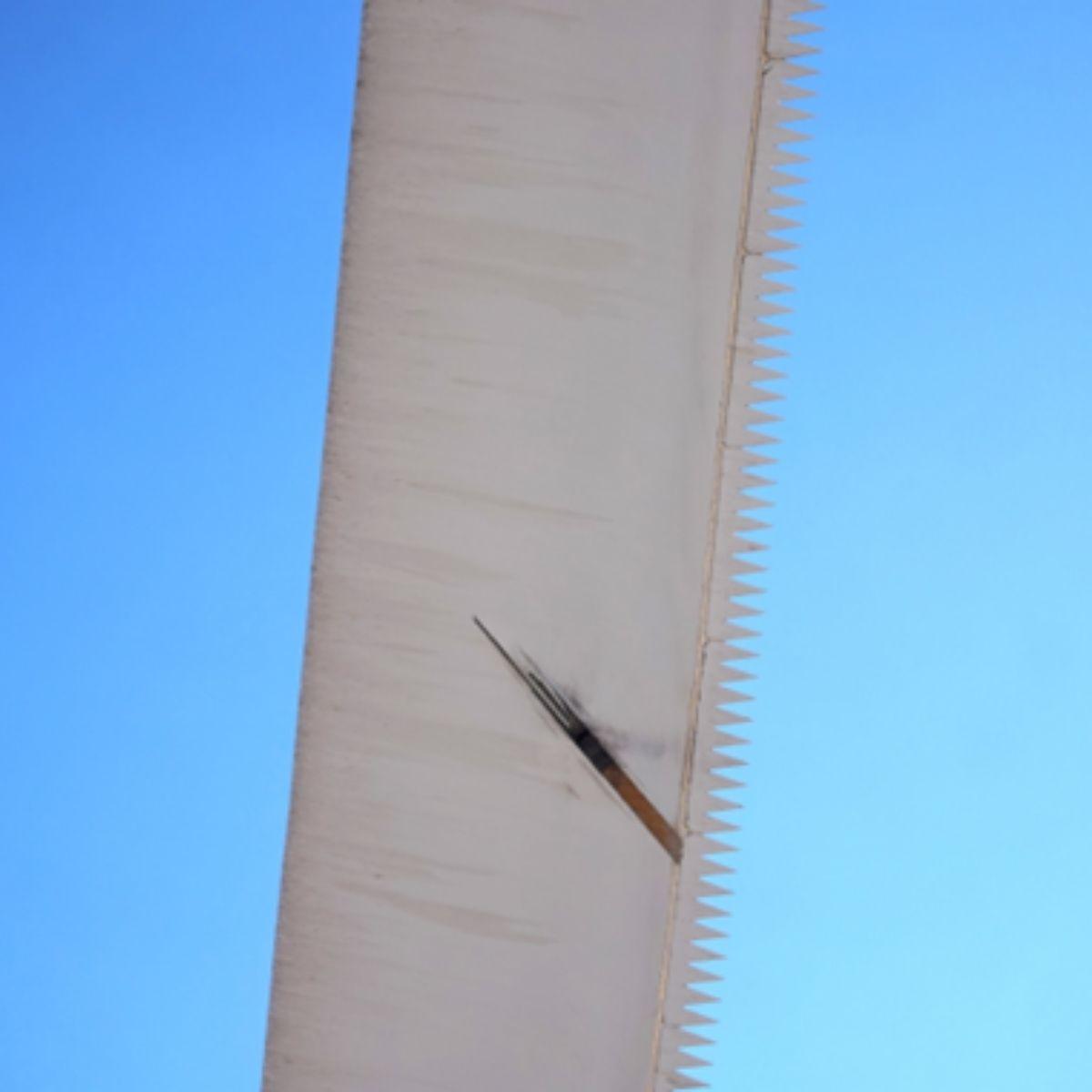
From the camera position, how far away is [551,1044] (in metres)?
4.67

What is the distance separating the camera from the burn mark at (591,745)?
453 cm

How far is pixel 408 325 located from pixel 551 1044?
1834 millimetres

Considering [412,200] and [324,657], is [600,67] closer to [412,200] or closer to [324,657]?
[412,200]

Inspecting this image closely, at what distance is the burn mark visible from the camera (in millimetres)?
4531

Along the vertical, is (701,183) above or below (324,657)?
above

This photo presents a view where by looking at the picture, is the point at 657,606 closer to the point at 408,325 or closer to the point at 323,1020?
the point at 408,325

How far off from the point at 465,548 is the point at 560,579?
0.25m

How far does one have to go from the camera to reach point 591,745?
455cm

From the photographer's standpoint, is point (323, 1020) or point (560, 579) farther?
point (323, 1020)

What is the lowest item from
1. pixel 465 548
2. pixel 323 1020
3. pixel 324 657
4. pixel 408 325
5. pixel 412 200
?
pixel 323 1020

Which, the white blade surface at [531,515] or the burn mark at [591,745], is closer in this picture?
the white blade surface at [531,515]

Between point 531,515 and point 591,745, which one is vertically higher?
point 531,515

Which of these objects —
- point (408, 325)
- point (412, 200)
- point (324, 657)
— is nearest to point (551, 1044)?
point (324, 657)

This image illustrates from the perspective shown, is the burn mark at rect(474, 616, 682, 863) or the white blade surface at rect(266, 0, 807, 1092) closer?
the white blade surface at rect(266, 0, 807, 1092)
